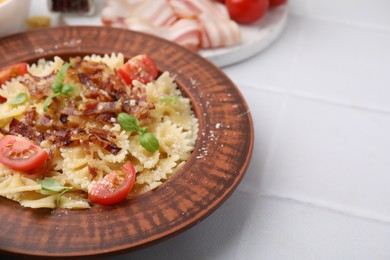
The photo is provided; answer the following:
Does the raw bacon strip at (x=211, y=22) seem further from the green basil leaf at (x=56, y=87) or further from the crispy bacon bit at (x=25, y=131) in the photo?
the crispy bacon bit at (x=25, y=131)

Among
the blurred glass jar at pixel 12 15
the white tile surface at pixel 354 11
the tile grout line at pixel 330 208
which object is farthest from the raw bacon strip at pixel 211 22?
the tile grout line at pixel 330 208

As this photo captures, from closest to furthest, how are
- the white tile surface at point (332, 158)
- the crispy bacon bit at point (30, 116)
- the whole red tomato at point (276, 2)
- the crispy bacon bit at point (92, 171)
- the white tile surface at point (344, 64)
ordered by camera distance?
the crispy bacon bit at point (92, 171)
the crispy bacon bit at point (30, 116)
the white tile surface at point (332, 158)
the white tile surface at point (344, 64)
the whole red tomato at point (276, 2)

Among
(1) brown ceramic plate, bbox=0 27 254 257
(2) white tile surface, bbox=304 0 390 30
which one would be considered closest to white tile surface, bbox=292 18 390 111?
(2) white tile surface, bbox=304 0 390 30

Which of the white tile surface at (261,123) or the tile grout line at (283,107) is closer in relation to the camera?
the white tile surface at (261,123)

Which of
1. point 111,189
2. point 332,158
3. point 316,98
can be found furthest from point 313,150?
point 111,189

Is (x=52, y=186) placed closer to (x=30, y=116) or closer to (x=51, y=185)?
(x=51, y=185)

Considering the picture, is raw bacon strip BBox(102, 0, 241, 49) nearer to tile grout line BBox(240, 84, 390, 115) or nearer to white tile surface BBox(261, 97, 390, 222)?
tile grout line BBox(240, 84, 390, 115)

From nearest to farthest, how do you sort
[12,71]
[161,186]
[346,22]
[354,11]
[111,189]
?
[111,189] < [161,186] < [12,71] < [346,22] < [354,11]
